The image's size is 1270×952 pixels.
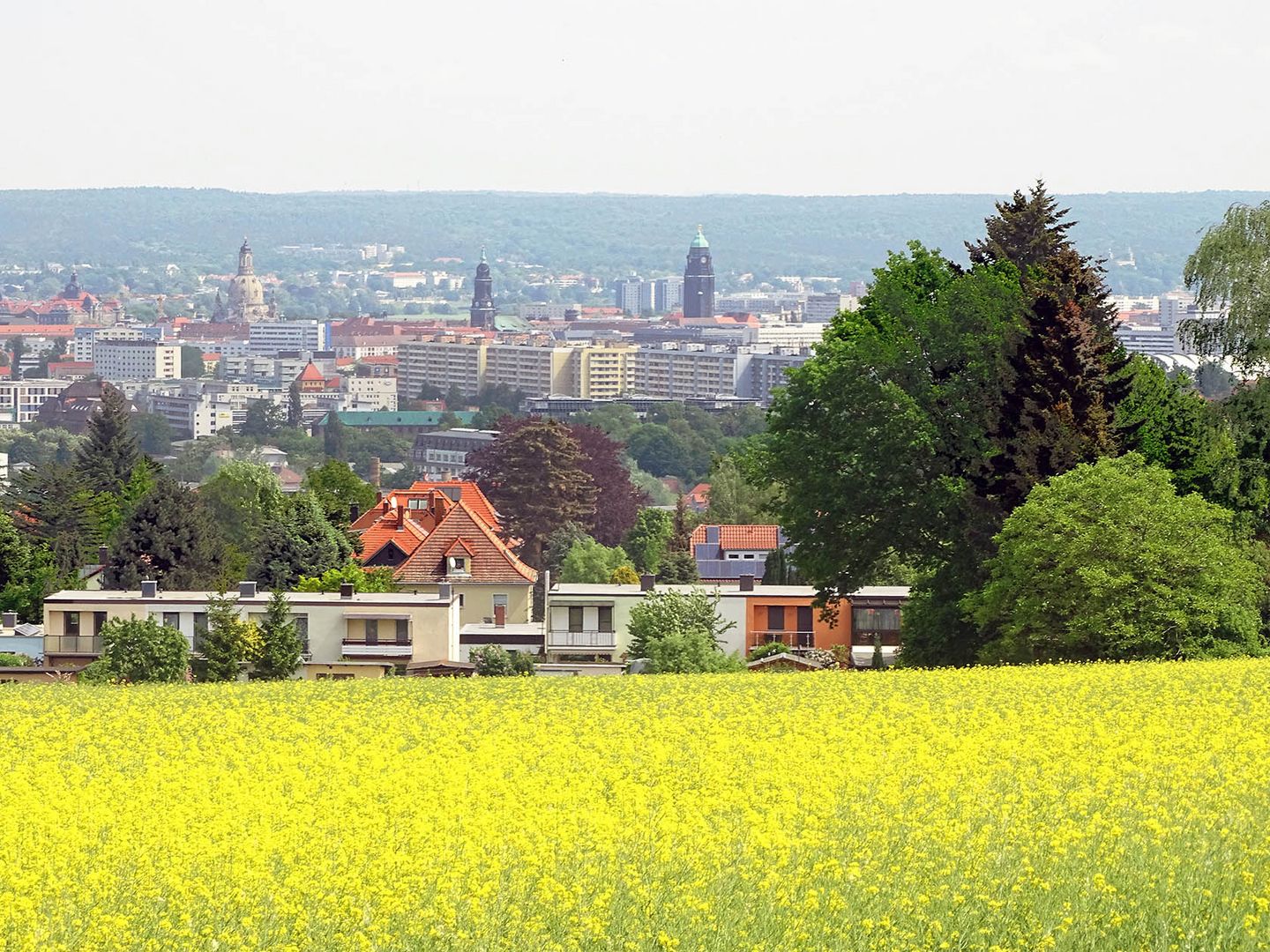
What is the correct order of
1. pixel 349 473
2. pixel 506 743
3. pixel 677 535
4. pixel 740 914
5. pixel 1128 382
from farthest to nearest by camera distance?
1. pixel 677 535
2. pixel 349 473
3. pixel 1128 382
4. pixel 506 743
5. pixel 740 914

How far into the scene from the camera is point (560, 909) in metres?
14.0

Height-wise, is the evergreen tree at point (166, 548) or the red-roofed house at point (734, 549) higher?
the evergreen tree at point (166, 548)

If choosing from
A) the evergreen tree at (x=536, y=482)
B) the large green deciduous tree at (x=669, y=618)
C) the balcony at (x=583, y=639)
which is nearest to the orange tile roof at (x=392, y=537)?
the balcony at (x=583, y=639)

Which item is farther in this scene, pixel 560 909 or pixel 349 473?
pixel 349 473

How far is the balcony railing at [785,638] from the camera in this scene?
7006cm

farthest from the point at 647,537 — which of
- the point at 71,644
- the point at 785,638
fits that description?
the point at 71,644

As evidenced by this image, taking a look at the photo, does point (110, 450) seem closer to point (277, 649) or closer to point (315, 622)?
point (315, 622)

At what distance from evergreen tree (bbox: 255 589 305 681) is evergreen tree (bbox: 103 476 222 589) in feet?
93.9

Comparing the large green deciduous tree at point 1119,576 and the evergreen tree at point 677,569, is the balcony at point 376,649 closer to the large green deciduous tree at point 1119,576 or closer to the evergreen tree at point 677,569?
the large green deciduous tree at point 1119,576

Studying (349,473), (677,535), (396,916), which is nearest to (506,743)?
(396,916)

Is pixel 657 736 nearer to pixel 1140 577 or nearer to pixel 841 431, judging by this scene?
pixel 1140 577

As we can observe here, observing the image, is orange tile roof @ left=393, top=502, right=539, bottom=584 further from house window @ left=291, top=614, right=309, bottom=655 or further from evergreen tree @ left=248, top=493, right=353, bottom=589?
house window @ left=291, top=614, right=309, bottom=655

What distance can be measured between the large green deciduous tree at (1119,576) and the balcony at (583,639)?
2907 cm

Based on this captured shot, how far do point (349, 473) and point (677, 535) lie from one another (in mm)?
21292
